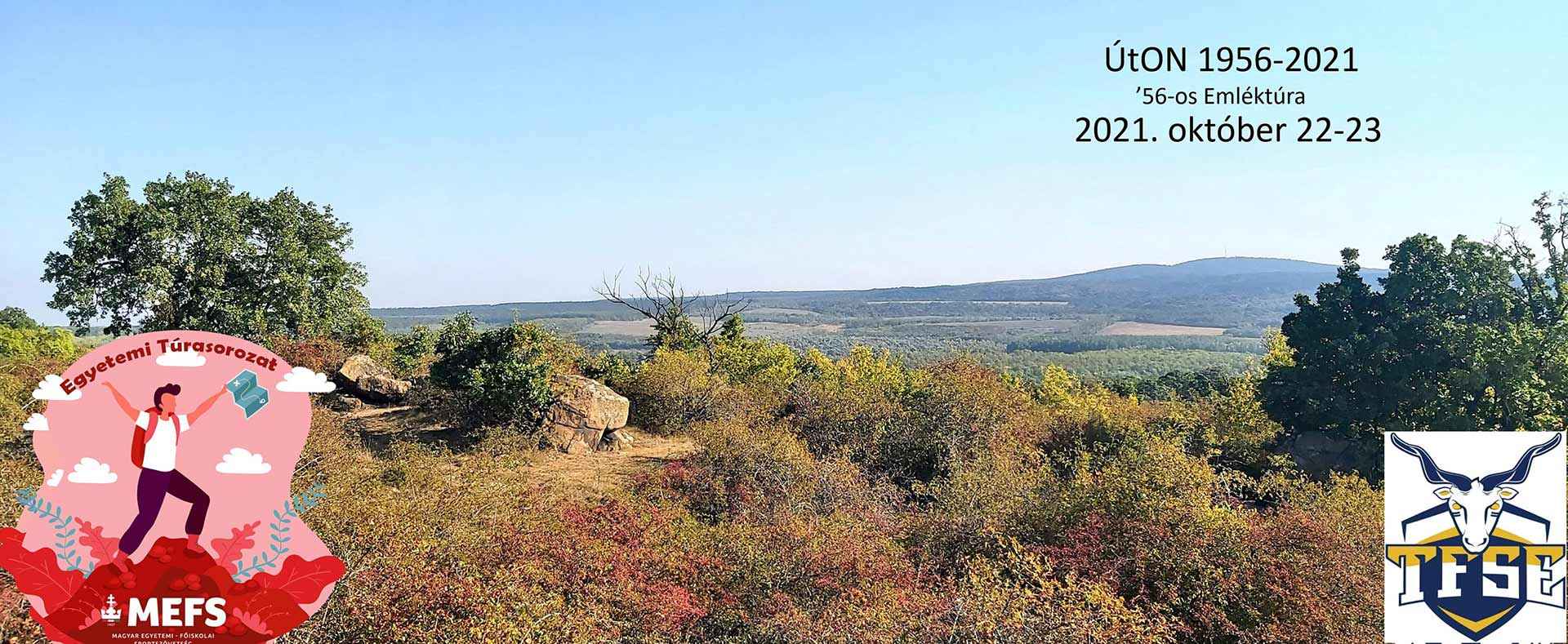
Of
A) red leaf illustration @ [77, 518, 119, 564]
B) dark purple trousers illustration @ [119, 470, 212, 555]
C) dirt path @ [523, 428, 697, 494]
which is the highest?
dark purple trousers illustration @ [119, 470, 212, 555]

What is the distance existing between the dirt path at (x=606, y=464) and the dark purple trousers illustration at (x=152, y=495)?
7.22 meters

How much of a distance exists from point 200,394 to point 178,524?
1059mm

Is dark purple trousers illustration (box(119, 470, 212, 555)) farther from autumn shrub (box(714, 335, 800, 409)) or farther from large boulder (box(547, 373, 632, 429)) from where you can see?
autumn shrub (box(714, 335, 800, 409))

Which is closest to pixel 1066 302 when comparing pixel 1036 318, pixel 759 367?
pixel 1036 318

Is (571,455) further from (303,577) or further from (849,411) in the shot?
(303,577)

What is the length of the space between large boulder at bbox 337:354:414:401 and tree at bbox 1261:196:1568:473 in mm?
23531

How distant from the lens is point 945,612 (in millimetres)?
7180

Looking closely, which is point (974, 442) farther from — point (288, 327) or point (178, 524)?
point (288, 327)

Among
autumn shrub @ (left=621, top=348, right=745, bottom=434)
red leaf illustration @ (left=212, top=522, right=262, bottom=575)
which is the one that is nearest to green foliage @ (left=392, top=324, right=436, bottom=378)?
autumn shrub @ (left=621, top=348, right=745, bottom=434)

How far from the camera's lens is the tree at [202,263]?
20297 millimetres

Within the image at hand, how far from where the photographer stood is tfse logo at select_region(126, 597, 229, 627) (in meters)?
6.11

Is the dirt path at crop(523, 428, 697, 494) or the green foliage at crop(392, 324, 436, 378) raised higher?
the green foliage at crop(392, 324, 436, 378)

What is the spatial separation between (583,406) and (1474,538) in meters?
16.1

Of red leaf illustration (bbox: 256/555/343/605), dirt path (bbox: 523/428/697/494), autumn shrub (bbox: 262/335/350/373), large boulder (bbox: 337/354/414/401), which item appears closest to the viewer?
red leaf illustration (bbox: 256/555/343/605)
